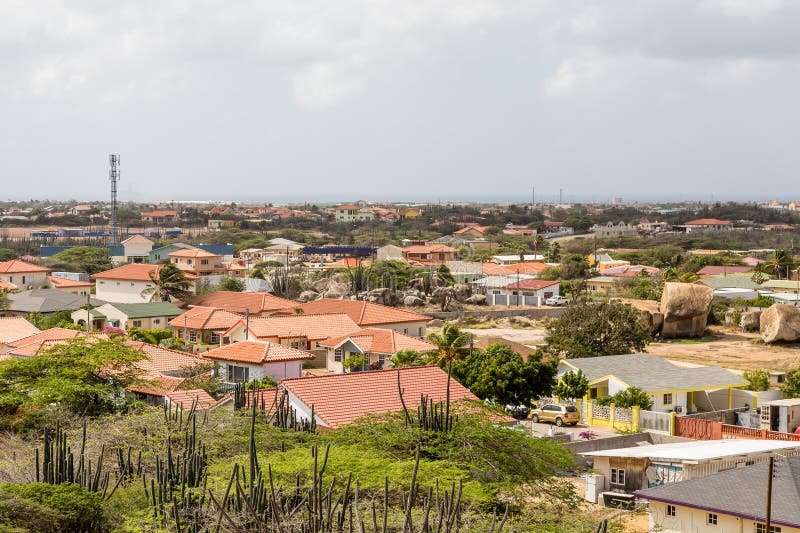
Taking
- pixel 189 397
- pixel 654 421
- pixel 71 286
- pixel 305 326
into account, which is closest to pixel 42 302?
pixel 71 286

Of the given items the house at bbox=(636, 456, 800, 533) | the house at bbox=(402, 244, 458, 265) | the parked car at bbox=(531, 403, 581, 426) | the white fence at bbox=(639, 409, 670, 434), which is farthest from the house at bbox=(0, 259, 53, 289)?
the house at bbox=(636, 456, 800, 533)

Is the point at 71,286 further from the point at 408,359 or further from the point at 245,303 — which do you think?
the point at 408,359

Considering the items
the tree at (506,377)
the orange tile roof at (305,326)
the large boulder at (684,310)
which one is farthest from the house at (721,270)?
the tree at (506,377)

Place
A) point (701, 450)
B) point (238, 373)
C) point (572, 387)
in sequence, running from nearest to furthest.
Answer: point (701, 450), point (572, 387), point (238, 373)

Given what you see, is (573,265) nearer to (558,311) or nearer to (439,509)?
(558,311)

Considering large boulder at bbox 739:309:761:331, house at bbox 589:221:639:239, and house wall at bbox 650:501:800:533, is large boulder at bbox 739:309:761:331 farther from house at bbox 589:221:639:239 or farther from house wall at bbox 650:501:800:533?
house at bbox 589:221:639:239

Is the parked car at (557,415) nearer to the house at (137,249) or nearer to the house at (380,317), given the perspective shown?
the house at (380,317)
